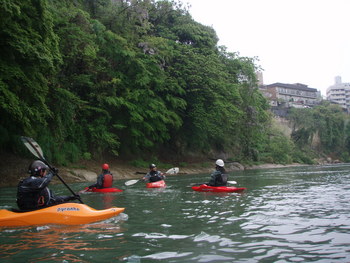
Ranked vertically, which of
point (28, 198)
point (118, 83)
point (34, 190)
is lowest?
point (28, 198)

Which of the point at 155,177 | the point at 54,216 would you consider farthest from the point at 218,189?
the point at 54,216

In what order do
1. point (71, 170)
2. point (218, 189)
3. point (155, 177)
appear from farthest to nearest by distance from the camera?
point (71, 170) < point (155, 177) < point (218, 189)

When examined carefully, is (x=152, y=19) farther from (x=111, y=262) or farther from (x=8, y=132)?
(x=111, y=262)

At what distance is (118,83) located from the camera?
64.1ft

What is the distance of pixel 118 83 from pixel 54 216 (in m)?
14.3

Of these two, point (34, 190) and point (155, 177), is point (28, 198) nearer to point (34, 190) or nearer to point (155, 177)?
point (34, 190)

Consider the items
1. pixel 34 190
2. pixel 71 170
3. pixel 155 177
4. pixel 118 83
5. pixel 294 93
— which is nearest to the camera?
pixel 34 190

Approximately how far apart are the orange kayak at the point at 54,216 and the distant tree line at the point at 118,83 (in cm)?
627

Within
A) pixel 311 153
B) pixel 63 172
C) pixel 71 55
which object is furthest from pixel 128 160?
pixel 311 153

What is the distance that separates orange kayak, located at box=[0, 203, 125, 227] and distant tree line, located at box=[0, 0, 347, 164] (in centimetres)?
627

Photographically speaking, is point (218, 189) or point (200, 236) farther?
point (218, 189)

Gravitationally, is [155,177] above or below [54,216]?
below

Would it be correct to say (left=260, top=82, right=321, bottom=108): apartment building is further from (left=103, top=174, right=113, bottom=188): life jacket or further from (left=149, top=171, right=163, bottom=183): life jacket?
(left=103, top=174, right=113, bottom=188): life jacket

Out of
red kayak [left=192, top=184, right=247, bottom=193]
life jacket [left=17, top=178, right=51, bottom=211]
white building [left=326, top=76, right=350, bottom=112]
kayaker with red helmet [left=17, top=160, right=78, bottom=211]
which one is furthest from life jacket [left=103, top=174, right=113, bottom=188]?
white building [left=326, top=76, right=350, bottom=112]
